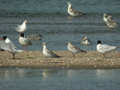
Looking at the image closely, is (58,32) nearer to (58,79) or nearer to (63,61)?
(63,61)

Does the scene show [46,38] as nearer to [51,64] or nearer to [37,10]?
[51,64]

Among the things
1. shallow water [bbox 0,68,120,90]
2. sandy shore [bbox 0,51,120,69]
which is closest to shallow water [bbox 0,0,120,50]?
sandy shore [bbox 0,51,120,69]

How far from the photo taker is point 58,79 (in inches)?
553

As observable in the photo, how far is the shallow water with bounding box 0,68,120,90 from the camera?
1313 centimetres

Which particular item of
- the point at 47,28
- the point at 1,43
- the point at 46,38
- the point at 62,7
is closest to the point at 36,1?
the point at 62,7

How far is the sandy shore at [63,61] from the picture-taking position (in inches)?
635

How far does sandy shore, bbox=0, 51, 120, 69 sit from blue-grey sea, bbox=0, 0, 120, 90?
0.66 m

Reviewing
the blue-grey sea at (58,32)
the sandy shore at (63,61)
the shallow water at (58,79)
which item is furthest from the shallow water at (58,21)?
the shallow water at (58,79)

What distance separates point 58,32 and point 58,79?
1093 cm

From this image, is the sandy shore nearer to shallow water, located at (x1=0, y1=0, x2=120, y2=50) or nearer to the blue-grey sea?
the blue-grey sea

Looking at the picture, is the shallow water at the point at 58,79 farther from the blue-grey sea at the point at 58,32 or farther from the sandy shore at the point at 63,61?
the sandy shore at the point at 63,61

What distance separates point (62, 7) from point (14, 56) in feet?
62.0

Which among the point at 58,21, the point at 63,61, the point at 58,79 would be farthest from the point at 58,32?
the point at 58,79

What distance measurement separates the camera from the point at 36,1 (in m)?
37.9
